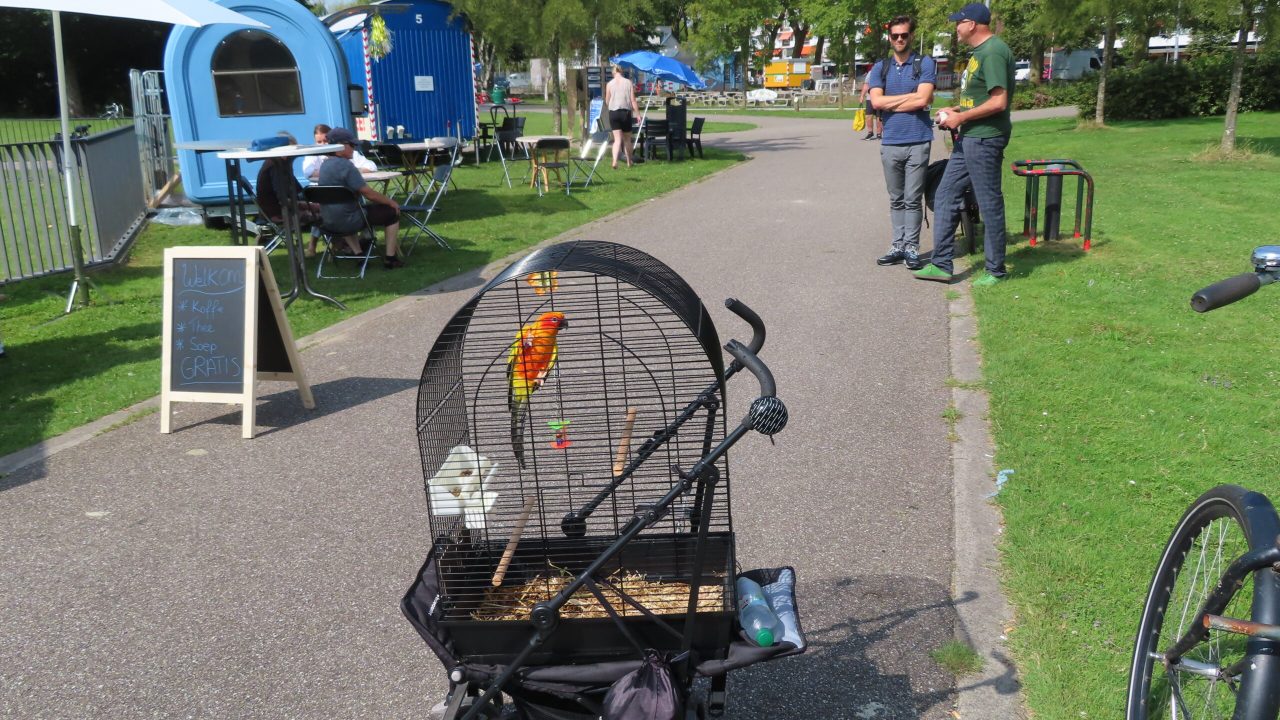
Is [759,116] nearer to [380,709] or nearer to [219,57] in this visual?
[219,57]

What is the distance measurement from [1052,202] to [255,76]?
32.4 ft

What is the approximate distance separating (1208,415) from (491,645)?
439 centimetres

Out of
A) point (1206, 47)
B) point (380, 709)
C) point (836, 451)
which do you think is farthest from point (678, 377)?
point (1206, 47)

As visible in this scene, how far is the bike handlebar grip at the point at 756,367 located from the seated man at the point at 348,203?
7.73 meters

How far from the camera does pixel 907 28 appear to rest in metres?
9.23

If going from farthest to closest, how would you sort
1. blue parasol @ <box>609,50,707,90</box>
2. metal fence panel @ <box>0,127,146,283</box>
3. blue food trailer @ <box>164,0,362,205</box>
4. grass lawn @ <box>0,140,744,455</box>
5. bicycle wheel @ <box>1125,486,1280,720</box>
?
blue parasol @ <box>609,50,707,90</box> → blue food trailer @ <box>164,0,362,205</box> → metal fence panel @ <box>0,127,146,283</box> → grass lawn @ <box>0,140,744,455</box> → bicycle wheel @ <box>1125,486,1280,720</box>

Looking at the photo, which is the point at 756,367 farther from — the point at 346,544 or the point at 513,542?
the point at 346,544

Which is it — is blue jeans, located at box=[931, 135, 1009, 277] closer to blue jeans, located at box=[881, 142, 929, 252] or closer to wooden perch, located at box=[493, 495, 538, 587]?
blue jeans, located at box=[881, 142, 929, 252]

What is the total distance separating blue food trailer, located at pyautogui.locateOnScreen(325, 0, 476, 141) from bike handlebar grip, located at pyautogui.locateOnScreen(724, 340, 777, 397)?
58.5 feet

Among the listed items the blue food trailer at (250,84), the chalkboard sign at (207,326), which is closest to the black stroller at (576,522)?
the chalkboard sign at (207,326)

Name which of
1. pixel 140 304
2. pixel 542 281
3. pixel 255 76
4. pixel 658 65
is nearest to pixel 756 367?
pixel 542 281

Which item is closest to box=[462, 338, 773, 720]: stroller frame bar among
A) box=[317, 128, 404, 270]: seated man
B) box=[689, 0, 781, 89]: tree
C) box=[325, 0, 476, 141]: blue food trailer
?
box=[317, 128, 404, 270]: seated man

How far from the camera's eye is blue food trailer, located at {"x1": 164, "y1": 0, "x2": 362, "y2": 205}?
13.1 meters

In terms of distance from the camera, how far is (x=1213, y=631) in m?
2.56
